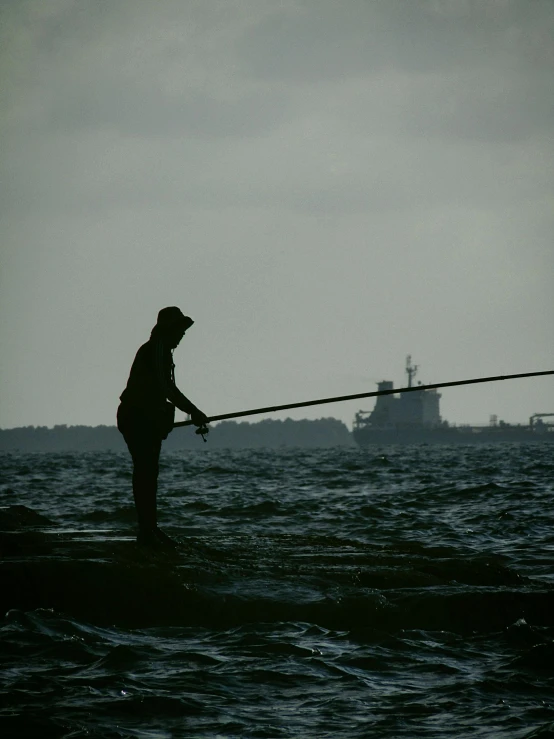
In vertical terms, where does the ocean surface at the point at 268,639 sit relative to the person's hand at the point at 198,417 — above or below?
below

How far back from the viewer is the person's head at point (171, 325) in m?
7.34

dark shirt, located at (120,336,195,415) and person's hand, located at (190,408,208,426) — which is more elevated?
dark shirt, located at (120,336,195,415)

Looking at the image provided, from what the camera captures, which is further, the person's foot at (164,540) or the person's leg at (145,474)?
the person's foot at (164,540)

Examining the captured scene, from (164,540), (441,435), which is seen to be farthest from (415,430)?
(164,540)

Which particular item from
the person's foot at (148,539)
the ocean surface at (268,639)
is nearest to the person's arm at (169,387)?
the person's foot at (148,539)

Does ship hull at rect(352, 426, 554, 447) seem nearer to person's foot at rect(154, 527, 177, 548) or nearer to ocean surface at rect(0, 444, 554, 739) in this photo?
ocean surface at rect(0, 444, 554, 739)

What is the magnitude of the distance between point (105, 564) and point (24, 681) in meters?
1.58

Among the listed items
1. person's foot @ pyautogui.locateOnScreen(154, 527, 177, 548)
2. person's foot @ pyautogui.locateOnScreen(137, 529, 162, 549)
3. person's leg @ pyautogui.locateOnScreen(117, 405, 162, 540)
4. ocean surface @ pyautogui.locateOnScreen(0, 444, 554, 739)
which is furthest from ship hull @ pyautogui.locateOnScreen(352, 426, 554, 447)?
person's leg @ pyautogui.locateOnScreen(117, 405, 162, 540)

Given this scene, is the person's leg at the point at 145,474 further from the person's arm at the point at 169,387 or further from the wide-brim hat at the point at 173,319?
the wide-brim hat at the point at 173,319

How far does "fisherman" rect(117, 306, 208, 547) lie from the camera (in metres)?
7.25

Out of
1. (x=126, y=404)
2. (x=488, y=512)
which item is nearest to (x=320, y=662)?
(x=126, y=404)

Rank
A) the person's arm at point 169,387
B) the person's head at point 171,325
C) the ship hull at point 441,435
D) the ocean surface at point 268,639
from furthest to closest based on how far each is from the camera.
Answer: the ship hull at point 441,435
the person's head at point 171,325
the person's arm at point 169,387
the ocean surface at point 268,639

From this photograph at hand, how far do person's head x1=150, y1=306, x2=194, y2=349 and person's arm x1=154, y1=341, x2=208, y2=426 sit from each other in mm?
96

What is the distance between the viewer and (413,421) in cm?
16075
